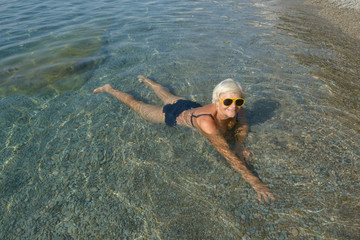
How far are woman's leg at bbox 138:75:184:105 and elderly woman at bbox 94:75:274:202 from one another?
0.11ft

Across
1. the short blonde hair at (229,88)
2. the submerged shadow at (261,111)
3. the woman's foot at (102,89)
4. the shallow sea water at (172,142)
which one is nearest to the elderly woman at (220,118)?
the short blonde hair at (229,88)

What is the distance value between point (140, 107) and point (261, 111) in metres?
3.17

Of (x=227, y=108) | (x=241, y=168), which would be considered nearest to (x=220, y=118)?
(x=227, y=108)

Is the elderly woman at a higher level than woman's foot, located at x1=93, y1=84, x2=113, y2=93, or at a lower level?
higher

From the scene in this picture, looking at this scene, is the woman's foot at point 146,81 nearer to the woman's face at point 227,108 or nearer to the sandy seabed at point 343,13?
the woman's face at point 227,108

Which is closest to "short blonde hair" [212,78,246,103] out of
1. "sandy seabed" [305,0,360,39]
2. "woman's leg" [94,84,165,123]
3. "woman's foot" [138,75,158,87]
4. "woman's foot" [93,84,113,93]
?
"woman's leg" [94,84,165,123]

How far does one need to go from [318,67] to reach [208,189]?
598cm

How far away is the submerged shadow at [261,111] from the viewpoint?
16.3ft

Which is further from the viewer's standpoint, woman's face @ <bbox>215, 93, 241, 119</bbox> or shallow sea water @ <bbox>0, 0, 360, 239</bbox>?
woman's face @ <bbox>215, 93, 241, 119</bbox>

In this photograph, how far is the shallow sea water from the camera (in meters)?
3.18

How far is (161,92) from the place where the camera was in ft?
19.5

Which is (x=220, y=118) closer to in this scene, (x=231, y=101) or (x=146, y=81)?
(x=231, y=101)

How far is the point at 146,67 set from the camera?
743cm

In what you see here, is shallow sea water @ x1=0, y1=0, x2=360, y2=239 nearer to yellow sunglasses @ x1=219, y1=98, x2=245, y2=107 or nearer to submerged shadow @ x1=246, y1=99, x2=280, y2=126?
submerged shadow @ x1=246, y1=99, x2=280, y2=126
